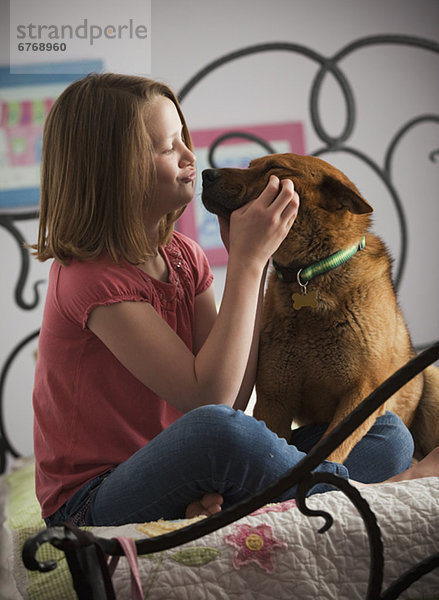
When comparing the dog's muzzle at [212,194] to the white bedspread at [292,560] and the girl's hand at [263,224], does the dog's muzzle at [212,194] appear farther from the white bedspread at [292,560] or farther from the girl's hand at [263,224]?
the white bedspread at [292,560]

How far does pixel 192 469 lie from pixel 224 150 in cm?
164

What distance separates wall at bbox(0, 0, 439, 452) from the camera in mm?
2309

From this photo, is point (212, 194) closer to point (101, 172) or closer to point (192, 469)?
point (101, 172)

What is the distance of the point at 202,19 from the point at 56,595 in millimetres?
2041

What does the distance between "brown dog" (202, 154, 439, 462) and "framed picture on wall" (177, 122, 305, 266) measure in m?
1.17

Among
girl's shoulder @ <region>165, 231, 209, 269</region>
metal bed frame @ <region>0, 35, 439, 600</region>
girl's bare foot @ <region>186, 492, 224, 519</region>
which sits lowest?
girl's bare foot @ <region>186, 492, 224, 519</region>

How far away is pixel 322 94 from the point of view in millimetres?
2445

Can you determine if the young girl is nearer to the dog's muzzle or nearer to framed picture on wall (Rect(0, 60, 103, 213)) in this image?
the dog's muzzle

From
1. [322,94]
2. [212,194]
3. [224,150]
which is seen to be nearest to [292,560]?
[212,194]

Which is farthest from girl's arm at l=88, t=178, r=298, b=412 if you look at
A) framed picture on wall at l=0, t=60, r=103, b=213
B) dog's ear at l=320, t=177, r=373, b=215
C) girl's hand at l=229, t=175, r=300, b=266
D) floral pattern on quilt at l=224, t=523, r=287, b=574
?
framed picture on wall at l=0, t=60, r=103, b=213

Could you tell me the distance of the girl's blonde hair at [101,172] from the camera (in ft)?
3.79

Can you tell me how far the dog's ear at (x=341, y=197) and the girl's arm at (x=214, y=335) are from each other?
0.13 meters

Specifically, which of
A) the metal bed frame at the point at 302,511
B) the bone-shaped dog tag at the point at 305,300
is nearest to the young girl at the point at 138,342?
the bone-shaped dog tag at the point at 305,300

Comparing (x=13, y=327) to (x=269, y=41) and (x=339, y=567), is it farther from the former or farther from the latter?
(x=339, y=567)
